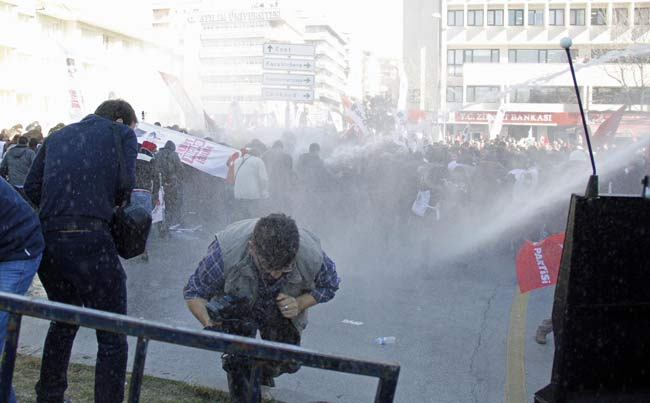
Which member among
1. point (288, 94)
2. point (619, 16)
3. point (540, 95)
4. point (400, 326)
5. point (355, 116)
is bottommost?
point (400, 326)

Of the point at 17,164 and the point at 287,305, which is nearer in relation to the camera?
the point at 287,305

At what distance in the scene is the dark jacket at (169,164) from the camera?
10562 millimetres

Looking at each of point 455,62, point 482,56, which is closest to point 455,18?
point 455,62

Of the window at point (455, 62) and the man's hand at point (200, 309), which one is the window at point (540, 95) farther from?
the man's hand at point (200, 309)

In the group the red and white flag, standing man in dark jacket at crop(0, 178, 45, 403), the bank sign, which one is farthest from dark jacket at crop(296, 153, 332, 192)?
the bank sign

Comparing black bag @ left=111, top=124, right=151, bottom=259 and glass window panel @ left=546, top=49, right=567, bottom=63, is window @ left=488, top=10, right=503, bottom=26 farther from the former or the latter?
black bag @ left=111, top=124, right=151, bottom=259

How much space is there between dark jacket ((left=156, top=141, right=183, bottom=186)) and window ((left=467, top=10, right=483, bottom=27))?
4902cm

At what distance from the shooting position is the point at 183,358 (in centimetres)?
493

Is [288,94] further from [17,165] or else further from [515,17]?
[515,17]

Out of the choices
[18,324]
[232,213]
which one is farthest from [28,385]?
[232,213]

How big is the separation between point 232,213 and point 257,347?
30.1ft

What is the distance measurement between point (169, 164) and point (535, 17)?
169ft

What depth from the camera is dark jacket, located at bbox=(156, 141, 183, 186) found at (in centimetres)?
1056

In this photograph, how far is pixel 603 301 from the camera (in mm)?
2662
